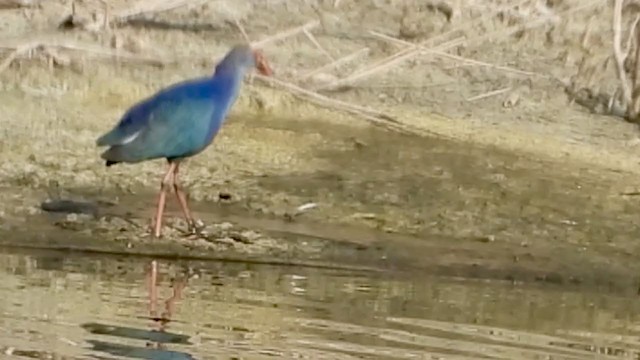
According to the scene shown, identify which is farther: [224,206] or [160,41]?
[160,41]

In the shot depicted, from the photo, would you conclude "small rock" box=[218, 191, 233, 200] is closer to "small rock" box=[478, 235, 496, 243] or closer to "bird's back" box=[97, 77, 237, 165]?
"bird's back" box=[97, 77, 237, 165]

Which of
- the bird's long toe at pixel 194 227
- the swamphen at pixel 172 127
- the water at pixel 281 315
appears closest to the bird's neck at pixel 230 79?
the swamphen at pixel 172 127

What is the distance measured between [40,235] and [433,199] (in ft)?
7.54

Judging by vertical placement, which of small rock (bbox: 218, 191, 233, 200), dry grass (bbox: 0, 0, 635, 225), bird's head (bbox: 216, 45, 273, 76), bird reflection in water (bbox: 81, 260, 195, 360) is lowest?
bird reflection in water (bbox: 81, 260, 195, 360)

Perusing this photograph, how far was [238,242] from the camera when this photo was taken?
8.73m

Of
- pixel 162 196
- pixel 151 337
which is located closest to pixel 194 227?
pixel 162 196

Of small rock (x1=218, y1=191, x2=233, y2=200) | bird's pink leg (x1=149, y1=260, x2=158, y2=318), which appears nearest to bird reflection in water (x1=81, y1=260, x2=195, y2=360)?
bird's pink leg (x1=149, y1=260, x2=158, y2=318)

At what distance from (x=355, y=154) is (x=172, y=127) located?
88.2 inches

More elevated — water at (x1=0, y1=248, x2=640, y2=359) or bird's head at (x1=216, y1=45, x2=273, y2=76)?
bird's head at (x1=216, y1=45, x2=273, y2=76)

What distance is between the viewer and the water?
21.4 ft

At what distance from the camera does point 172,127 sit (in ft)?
28.3

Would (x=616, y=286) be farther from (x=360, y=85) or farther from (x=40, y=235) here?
(x=360, y=85)


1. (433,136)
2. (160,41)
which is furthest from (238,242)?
(160,41)

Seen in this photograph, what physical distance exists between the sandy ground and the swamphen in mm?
326
